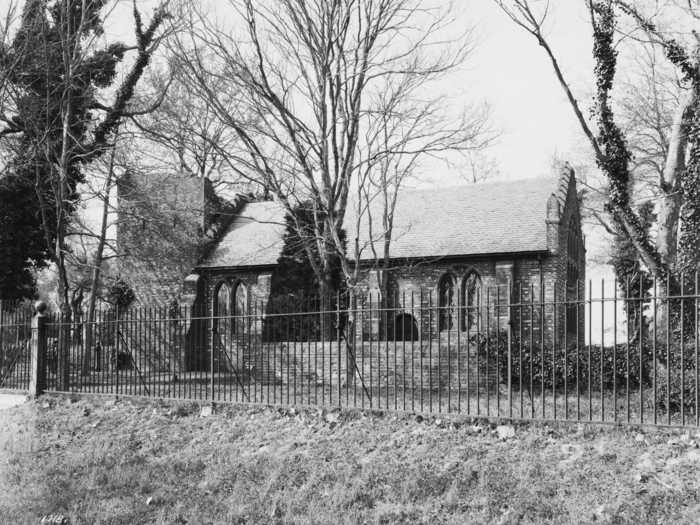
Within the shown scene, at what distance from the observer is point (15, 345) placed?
600 inches

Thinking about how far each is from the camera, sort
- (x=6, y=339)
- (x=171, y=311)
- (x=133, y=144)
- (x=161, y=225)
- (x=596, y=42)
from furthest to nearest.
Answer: (x=161, y=225) < (x=133, y=144) < (x=6, y=339) < (x=171, y=311) < (x=596, y=42)

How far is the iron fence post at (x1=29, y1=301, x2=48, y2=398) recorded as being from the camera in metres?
14.0

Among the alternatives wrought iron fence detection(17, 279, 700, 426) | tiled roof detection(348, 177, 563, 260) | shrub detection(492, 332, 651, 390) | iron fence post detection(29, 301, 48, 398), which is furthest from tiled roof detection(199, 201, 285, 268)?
iron fence post detection(29, 301, 48, 398)

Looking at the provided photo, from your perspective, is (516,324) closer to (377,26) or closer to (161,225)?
(377,26)

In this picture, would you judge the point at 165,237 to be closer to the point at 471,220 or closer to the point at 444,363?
the point at 471,220

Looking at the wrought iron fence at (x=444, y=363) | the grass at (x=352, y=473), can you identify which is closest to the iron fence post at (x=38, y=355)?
the wrought iron fence at (x=444, y=363)

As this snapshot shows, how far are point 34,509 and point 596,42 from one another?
442 inches

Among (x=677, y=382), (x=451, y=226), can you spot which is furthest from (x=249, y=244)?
(x=677, y=382)

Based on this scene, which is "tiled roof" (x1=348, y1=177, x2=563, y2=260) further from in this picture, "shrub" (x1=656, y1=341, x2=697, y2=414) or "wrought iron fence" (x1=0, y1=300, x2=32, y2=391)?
"shrub" (x1=656, y1=341, x2=697, y2=414)

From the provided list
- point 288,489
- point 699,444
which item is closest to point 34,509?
point 288,489

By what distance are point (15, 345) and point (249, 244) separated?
46.8ft

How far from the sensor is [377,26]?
1391 centimetres

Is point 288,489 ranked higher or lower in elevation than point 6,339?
lower

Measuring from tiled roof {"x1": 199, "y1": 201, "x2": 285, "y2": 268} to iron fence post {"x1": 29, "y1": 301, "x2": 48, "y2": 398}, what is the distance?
12924 mm
